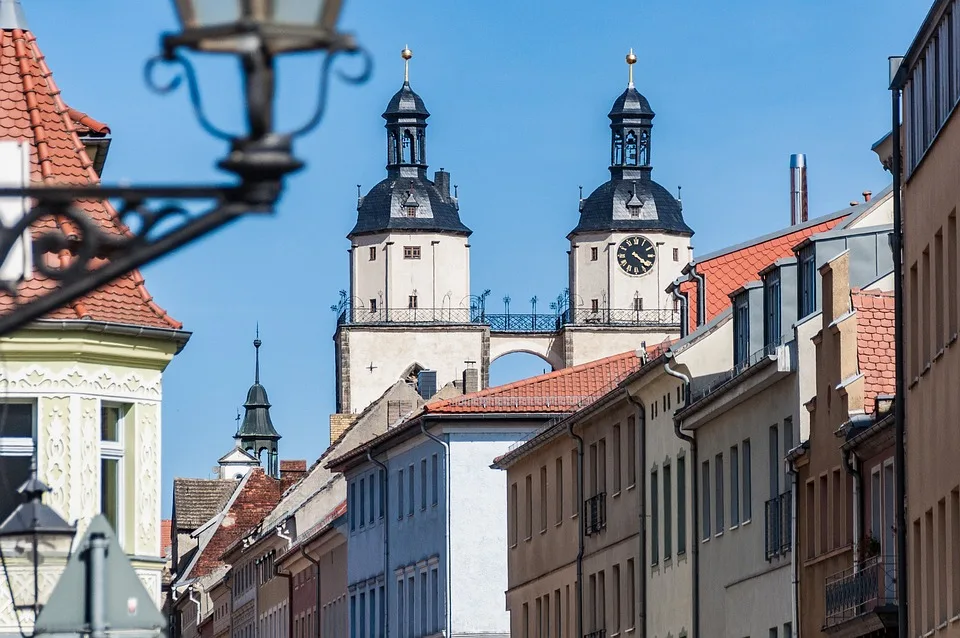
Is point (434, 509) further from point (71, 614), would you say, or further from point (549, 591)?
point (71, 614)

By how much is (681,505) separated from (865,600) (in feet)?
39.7

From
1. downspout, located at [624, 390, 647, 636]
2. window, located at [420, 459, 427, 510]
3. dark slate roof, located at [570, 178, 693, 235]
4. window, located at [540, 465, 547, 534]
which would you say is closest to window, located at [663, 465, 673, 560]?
downspout, located at [624, 390, 647, 636]

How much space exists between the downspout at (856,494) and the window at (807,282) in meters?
4.57

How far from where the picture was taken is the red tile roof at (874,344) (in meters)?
32.9

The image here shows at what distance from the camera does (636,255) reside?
18188 cm

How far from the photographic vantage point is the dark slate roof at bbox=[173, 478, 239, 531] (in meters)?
121

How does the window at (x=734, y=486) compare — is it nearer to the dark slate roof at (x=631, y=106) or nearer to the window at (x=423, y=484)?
the window at (x=423, y=484)

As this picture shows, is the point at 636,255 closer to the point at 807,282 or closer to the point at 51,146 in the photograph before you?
the point at 807,282

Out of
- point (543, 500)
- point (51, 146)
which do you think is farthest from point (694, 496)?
point (51, 146)

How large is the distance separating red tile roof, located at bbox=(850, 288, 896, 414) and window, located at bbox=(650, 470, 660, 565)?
11.4m

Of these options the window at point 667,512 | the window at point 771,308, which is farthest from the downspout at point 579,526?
the window at point 771,308

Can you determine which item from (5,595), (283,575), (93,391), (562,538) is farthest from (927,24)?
(283,575)

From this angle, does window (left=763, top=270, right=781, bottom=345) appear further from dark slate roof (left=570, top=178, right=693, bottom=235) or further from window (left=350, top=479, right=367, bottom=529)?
dark slate roof (left=570, top=178, right=693, bottom=235)

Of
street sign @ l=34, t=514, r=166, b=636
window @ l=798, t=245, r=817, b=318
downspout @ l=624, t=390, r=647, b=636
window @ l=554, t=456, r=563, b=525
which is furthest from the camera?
window @ l=554, t=456, r=563, b=525
